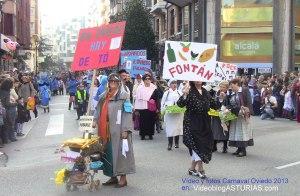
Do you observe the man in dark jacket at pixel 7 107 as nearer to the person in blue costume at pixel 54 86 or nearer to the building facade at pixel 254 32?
the building facade at pixel 254 32

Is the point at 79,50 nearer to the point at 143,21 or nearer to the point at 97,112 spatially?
the point at 97,112

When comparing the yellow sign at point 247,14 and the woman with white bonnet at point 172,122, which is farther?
the yellow sign at point 247,14

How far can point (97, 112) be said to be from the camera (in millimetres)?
8797

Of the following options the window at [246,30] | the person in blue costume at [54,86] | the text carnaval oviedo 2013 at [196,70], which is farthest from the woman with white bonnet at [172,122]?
the person in blue costume at [54,86]

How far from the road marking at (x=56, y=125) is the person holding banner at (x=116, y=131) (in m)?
8.60

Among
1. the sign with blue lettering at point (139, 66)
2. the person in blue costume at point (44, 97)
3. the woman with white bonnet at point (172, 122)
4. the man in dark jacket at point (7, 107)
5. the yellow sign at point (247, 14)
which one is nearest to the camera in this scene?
the woman with white bonnet at point (172, 122)

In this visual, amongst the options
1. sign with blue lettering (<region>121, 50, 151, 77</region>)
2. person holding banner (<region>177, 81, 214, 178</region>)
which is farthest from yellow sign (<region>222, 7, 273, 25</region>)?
person holding banner (<region>177, 81, 214, 178</region>)

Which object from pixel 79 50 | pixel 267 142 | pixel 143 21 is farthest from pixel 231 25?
pixel 79 50

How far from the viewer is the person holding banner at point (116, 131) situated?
851 centimetres

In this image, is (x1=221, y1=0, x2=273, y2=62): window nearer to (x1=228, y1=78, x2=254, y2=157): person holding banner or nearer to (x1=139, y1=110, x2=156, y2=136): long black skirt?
(x1=139, y1=110, x2=156, y2=136): long black skirt

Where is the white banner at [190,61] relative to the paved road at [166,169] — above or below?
above

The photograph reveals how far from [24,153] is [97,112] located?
4516mm

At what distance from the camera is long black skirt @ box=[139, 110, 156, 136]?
14.8m

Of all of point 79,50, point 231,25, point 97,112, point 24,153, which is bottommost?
point 24,153
